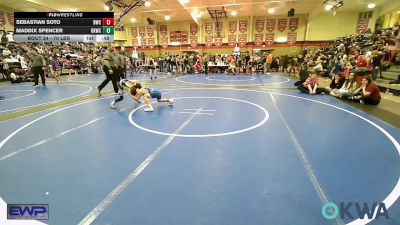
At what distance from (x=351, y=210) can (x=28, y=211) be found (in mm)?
3199

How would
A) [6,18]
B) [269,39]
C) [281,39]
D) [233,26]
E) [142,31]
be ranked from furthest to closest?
[142,31], [233,26], [269,39], [281,39], [6,18]

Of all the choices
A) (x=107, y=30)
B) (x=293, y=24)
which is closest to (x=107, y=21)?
(x=107, y=30)

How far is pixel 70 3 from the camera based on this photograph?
19.6 metres

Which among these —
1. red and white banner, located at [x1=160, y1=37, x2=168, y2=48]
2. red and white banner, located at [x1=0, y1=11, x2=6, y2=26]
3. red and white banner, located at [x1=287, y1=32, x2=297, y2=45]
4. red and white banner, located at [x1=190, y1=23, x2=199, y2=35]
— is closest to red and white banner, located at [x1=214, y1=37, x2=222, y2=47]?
red and white banner, located at [x1=190, y1=23, x2=199, y2=35]

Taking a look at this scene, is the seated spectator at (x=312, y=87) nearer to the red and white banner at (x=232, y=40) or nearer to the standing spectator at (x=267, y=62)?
the standing spectator at (x=267, y=62)

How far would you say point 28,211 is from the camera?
2.26 meters

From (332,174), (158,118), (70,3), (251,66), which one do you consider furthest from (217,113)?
(70,3)

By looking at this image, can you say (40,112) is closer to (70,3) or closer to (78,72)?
(78,72)

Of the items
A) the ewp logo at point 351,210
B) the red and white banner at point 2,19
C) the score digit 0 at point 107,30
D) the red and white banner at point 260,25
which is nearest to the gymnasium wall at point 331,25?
the red and white banner at point 260,25

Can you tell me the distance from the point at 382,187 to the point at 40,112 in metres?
7.45

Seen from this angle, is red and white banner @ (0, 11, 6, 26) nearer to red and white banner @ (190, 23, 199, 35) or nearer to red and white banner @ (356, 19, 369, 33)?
red and white banner @ (190, 23, 199, 35)

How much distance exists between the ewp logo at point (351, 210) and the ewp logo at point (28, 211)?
2709mm

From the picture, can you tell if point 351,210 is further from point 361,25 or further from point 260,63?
point 361,25

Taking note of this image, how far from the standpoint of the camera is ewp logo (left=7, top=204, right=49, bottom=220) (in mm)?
2182
